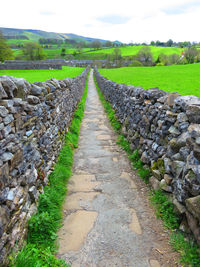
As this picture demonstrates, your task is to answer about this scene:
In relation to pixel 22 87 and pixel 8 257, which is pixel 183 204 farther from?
pixel 22 87

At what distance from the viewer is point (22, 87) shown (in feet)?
12.4

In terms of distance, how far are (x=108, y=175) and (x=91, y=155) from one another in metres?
1.59

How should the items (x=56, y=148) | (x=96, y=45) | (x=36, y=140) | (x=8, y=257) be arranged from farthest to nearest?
1. (x=96, y=45)
2. (x=56, y=148)
3. (x=36, y=140)
4. (x=8, y=257)

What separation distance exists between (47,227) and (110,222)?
1.26m

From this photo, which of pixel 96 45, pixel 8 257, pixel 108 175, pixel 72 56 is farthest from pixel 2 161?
pixel 96 45

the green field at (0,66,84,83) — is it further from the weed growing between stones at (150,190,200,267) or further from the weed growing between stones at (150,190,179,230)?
the weed growing between stones at (150,190,200,267)

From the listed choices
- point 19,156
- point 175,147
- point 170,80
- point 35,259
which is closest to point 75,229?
point 35,259

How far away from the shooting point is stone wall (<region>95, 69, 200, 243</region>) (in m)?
3.45

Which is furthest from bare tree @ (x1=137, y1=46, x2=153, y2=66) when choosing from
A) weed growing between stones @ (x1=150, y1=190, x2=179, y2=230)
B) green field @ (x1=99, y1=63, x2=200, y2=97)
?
weed growing between stones @ (x1=150, y1=190, x2=179, y2=230)

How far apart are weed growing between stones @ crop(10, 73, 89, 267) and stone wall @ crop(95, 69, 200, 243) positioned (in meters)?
2.27

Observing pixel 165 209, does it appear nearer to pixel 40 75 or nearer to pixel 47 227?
pixel 47 227

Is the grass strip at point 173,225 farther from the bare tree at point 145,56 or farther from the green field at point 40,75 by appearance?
the bare tree at point 145,56

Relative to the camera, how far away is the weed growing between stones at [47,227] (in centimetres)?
310

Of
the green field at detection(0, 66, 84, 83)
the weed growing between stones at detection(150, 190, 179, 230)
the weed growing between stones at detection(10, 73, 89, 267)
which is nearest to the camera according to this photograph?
the weed growing between stones at detection(10, 73, 89, 267)
